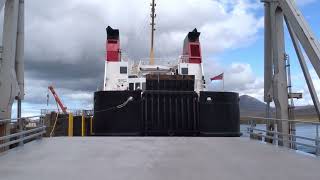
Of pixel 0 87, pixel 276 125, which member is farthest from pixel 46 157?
pixel 276 125

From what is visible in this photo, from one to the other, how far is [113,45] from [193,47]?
15.8 ft

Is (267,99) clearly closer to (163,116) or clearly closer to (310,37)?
(310,37)

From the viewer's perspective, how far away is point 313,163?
10078 mm

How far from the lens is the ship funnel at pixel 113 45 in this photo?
26972 millimetres

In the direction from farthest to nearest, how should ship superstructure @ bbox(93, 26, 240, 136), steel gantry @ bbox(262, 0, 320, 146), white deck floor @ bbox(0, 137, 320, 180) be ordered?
ship superstructure @ bbox(93, 26, 240, 136) → steel gantry @ bbox(262, 0, 320, 146) → white deck floor @ bbox(0, 137, 320, 180)

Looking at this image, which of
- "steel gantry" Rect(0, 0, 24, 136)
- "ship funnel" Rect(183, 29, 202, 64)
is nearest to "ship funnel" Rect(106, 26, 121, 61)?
"ship funnel" Rect(183, 29, 202, 64)

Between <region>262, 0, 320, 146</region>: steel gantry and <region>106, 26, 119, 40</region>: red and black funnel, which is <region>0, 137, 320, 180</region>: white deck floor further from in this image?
<region>106, 26, 119, 40</region>: red and black funnel

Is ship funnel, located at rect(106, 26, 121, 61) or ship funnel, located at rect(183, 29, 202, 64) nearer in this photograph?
ship funnel, located at rect(106, 26, 121, 61)

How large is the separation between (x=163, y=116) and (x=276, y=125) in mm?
6692

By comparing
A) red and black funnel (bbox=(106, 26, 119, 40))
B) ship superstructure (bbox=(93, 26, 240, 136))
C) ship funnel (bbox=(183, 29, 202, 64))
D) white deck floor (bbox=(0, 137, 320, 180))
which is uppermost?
red and black funnel (bbox=(106, 26, 119, 40))

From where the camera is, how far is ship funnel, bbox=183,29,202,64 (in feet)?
89.5

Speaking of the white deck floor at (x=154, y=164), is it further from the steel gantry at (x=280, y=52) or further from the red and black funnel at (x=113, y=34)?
the red and black funnel at (x=113, y=34)

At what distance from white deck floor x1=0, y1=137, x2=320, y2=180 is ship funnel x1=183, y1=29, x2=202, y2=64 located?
1480 centimetres

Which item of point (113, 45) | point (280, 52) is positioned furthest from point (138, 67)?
point (280, 52)
